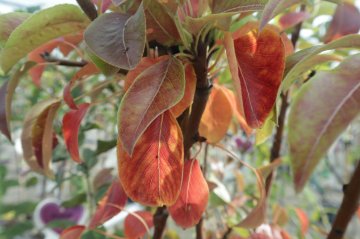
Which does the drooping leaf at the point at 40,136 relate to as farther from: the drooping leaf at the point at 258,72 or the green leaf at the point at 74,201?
the green leaf at the point at 74,201

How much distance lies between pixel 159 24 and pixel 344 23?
1.11 feet

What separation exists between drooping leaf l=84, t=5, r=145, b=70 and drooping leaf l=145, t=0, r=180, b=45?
4cm

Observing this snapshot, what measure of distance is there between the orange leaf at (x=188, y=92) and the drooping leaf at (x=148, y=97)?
2 cm

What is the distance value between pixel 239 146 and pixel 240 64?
1126 mm

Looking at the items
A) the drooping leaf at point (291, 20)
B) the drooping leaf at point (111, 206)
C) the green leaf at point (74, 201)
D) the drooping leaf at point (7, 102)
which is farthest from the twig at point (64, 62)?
the green leaf at point (74, 201)

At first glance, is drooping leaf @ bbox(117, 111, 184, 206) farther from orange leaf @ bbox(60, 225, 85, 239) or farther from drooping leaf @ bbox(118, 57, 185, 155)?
orange leaf @ bbox(60, 225, 85, 239)

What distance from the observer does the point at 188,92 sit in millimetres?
365

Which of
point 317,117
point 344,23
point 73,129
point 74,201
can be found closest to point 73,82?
point 73,129

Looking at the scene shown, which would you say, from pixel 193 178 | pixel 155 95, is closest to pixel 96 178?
pixel 193 178

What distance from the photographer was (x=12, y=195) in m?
3.14

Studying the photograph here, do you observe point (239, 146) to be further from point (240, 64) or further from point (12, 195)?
point (12, 195)

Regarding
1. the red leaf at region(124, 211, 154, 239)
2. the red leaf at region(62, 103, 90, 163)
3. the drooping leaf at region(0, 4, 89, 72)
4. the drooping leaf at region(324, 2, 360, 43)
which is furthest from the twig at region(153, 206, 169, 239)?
the drooping leaf at region(324, 2, 360, 43)

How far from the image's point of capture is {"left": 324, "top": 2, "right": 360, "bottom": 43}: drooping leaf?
1.92ft

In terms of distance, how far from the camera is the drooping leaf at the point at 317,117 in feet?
0.73
